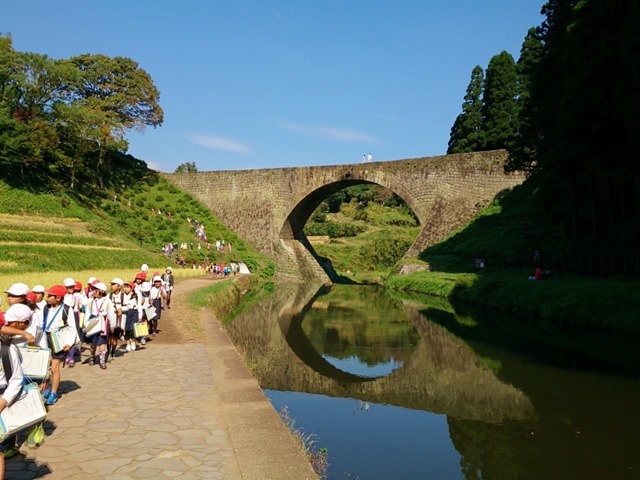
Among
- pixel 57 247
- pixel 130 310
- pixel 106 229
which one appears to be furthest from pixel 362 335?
pixel 106 229

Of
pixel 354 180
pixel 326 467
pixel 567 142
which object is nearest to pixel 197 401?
pixel 326 467

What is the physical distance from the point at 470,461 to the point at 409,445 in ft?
3.05

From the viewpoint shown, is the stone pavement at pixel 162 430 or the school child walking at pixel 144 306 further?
Answer: the school child walking at pixel 144 306

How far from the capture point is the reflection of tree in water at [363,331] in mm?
14580

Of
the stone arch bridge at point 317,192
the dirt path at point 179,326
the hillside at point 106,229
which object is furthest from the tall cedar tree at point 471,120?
the dirt path at point 179,326

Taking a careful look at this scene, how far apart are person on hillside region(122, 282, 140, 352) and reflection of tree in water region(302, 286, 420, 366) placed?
541 cm

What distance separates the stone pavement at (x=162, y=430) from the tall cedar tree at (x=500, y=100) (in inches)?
1594

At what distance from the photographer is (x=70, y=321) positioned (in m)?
7.79

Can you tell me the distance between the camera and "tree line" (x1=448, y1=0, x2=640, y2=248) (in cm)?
1750

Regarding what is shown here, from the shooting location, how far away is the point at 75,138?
1688 inches

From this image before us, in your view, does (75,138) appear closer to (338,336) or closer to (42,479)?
(338,336)

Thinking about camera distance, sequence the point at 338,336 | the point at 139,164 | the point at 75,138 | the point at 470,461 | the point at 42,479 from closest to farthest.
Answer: the point at 42,479, the point at 470,461, the point at 338,336, the point at 75,138, the point at 139,164

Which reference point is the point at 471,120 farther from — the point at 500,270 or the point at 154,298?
the point at 154,298

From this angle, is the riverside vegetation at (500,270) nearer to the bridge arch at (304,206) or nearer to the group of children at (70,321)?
the bridge arch at (304,206)
